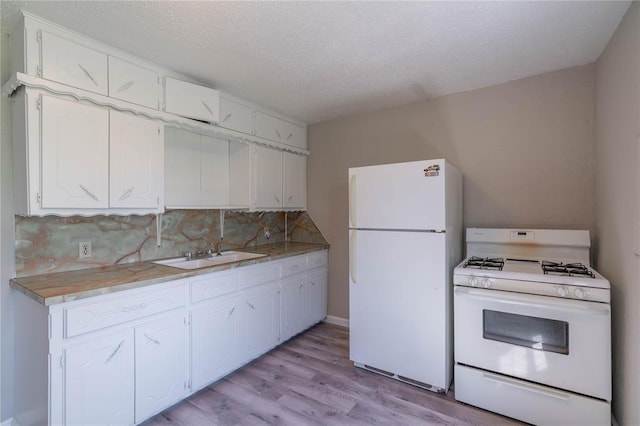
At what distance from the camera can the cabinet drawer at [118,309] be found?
61.4 inches

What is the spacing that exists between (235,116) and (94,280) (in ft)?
5.70

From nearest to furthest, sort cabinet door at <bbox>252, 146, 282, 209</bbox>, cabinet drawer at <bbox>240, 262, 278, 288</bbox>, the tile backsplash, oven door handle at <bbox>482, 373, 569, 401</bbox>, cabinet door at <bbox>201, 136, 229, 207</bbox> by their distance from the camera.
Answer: oven door handle at <bbox>482, 373, 569, 401</bbox>
the tile backsplash
cabinet drawer at <bbox>240, 262, 278, 288</bbox>
cabinet door at <bbox>201, 136, 229, 207</bbox>
cabinet door at <bbox>252, 146, 282, 209</bbox>

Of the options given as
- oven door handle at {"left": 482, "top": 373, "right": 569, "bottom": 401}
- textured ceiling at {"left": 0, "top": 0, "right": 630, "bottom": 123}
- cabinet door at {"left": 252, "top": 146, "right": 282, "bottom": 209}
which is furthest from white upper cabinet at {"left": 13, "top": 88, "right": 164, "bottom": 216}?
oven door handle at {"left": 482, "top": 373, "right": 569, "bottom": 401}

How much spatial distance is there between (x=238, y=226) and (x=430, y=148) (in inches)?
85.0

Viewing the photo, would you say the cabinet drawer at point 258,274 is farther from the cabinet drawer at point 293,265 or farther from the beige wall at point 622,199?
the beige wall at point 622,199

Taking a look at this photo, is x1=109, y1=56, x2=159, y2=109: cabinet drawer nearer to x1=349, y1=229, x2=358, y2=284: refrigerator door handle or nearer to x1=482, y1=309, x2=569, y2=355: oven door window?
x1=349, y1=229, x2=358, y2=284: refrigerator door handle

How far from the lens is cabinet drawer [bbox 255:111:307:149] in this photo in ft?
10.1

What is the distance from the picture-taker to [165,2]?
1563 millimetres

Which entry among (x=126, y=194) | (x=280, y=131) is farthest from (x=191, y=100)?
(x=280, y=131)

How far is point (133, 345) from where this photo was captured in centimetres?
180

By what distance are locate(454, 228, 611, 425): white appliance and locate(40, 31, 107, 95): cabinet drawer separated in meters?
2.68

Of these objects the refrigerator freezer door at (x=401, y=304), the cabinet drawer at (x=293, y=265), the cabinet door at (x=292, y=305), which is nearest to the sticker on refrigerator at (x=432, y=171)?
the refrigerator freezer door at (x=401, y=304)

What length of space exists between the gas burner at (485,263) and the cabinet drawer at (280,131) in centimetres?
223

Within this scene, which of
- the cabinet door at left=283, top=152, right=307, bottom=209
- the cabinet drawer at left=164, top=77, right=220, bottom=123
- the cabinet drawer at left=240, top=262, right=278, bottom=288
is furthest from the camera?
the cabinet door at left=283, top=152, right=307, bottom=209
